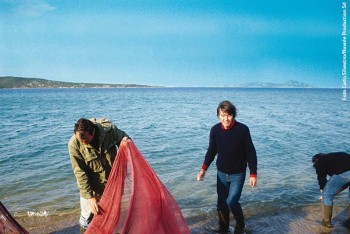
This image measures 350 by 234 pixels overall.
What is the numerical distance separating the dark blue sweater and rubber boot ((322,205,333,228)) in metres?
1.76

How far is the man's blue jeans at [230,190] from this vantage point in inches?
199

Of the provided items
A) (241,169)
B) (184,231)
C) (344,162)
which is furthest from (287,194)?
(184,231)

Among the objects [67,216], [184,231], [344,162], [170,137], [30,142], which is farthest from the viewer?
[170,137]

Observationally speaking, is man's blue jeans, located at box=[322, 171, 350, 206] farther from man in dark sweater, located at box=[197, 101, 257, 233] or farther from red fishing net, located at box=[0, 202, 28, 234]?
red fishing net, located at box=[0, 202, 28, 234]

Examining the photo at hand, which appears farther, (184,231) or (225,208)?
(225,208)

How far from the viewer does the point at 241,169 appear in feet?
16.6

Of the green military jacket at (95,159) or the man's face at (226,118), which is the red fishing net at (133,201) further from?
the man's face at (226,118)

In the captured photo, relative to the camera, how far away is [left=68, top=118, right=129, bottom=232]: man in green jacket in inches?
172

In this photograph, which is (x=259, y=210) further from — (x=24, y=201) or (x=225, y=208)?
(x=24, y=201)

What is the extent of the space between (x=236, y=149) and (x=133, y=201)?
69.2 inches

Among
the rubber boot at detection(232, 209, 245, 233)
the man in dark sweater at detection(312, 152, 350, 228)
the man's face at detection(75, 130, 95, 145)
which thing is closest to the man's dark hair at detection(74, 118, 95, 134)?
the man's face at detection(75, 130, 95, 145)

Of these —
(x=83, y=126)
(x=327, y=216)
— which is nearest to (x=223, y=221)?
(x=327, y=216)

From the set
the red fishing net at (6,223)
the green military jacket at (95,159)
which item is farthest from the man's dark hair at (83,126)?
the red fishing net at (6,223)

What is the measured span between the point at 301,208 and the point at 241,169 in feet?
10.4
